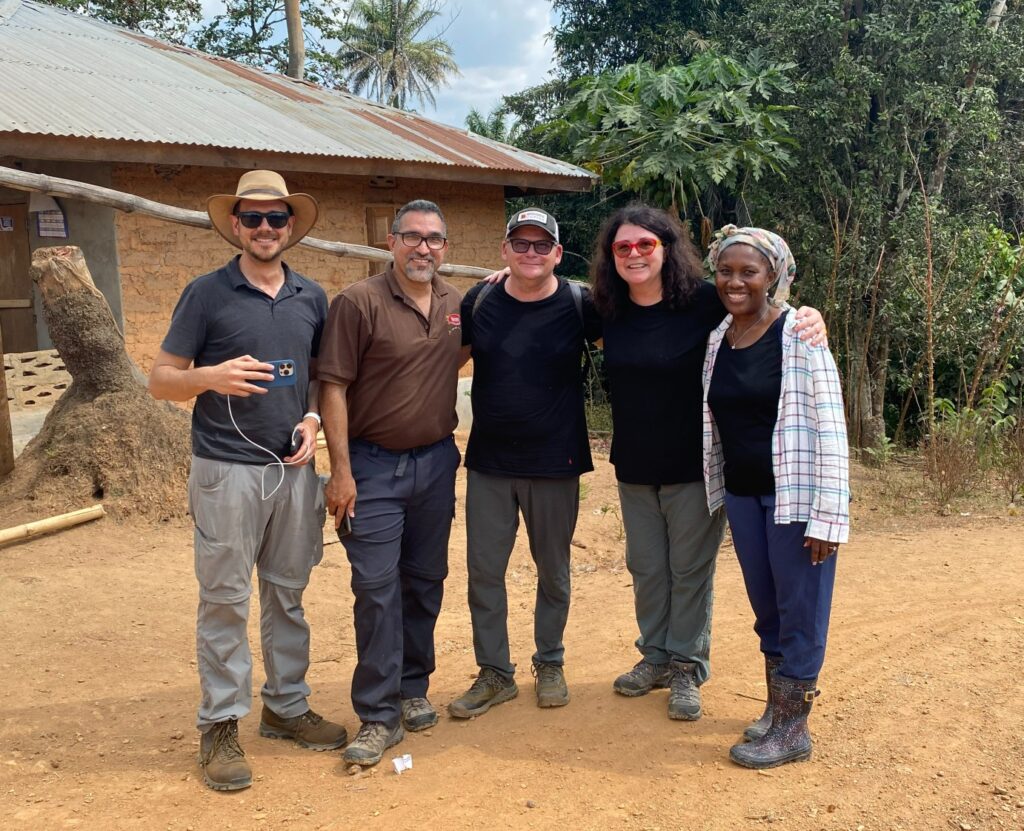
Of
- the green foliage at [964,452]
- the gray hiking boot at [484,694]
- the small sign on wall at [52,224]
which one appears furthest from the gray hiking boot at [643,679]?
the small sign on wall at [52,224]

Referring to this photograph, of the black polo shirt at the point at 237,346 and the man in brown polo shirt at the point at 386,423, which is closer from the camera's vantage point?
the black polo shirt at the point at 237,346

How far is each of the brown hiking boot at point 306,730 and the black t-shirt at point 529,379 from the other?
1112mm

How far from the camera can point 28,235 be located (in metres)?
8.59

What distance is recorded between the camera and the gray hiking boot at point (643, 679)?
12.8ft

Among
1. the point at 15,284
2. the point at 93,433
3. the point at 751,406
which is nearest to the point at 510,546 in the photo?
the point at 751,406

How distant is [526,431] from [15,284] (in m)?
6.93

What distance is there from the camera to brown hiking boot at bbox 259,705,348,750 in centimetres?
358

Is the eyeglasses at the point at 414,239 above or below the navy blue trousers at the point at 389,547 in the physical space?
above

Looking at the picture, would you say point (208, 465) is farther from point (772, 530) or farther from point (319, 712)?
point (772, 530)

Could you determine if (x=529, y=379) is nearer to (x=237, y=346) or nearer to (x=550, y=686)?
(x=237, y=346)

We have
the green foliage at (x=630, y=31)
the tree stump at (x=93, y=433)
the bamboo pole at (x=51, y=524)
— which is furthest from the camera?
the green foliage at (x=630, y=31)

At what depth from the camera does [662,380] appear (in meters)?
3.52

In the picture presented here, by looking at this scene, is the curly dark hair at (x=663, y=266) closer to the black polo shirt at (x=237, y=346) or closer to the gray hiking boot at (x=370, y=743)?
the black polo shirt at (x=237, y=346)

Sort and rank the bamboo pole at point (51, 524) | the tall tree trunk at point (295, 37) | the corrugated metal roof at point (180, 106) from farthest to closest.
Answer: the tall tree trunk at point (295, 37), the corrugated metal roof at point (180, 106), the bamboo pole at point (51, 524)
